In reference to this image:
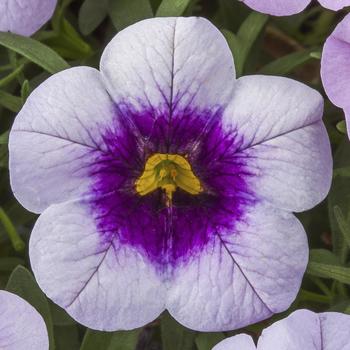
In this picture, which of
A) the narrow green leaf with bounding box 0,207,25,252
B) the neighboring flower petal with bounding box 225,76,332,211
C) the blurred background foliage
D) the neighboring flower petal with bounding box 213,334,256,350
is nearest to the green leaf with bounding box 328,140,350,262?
the blurred background foliage

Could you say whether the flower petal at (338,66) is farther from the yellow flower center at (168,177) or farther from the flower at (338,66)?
the yellow flower center at (168,177)

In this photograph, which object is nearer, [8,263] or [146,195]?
[146,195]

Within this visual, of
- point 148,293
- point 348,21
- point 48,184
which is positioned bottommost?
point 148,293

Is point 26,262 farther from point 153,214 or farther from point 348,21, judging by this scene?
point 348,21

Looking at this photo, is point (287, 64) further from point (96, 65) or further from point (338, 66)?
point (96, 65)

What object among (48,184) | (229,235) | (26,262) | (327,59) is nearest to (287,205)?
(229,235)

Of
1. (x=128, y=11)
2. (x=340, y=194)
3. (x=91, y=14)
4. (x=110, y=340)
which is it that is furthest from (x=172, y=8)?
(x=110, y=340)

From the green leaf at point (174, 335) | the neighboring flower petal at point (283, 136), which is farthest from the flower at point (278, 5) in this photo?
the green leaf at point (174, 335)

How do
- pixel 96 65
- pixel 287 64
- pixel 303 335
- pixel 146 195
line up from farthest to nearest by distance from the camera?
pixel 96 65
pixel 287 64
pixel 146 195
pixel 303 335
